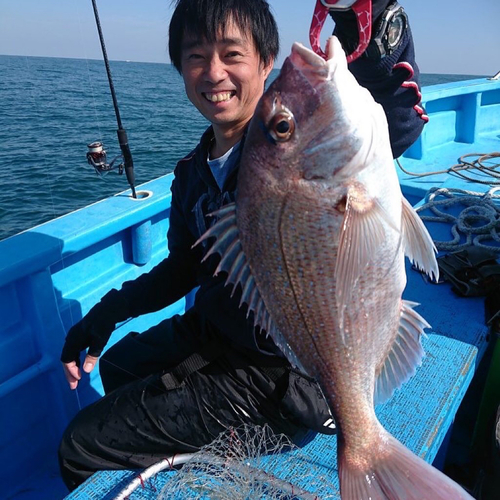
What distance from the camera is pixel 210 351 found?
229cm

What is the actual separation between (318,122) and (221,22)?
87 centimetres

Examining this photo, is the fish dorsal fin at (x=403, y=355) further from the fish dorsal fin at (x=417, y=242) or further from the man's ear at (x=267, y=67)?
the man's ear at (x=267, y=67)

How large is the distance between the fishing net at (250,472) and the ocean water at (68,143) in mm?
8385

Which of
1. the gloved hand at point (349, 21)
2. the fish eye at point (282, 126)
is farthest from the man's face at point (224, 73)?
the fish eye at point (282, 126)

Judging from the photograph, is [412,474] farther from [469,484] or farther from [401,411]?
[469,484]

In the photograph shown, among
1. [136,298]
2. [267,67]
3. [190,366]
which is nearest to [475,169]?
[267,67]

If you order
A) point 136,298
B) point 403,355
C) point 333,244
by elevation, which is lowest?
point 136,298

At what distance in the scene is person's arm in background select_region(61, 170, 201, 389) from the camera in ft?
8.40

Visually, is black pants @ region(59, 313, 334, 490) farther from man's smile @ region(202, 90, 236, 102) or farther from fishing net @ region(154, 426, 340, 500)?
man's smile @ region(202, 90, 236, 102)

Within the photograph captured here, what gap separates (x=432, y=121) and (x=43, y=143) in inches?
592

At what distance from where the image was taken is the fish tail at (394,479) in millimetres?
1432

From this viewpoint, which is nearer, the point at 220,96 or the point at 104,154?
the point at 220,96

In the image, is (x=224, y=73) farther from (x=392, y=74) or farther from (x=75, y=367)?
(x=75, y=367)

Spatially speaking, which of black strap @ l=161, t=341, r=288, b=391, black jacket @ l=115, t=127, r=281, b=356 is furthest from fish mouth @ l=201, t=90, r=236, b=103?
black strap @ l=161, t=341, r=288, b=391
